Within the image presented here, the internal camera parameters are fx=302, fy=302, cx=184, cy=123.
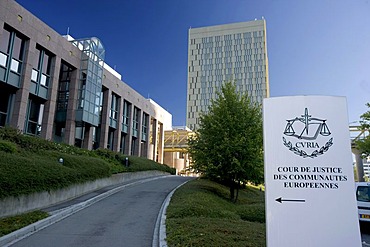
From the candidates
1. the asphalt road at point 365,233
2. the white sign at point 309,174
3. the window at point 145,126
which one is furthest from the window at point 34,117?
the asphalt road at point 365,233

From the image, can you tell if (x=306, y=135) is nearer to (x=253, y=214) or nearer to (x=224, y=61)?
(x=253, y=214)

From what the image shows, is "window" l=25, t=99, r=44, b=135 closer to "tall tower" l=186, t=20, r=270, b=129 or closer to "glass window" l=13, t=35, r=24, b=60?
"glass window" l=13, t=35, r=24, b=60

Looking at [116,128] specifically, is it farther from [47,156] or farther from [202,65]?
[202,65]

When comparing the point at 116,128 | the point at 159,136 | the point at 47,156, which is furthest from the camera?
the point at 159,136

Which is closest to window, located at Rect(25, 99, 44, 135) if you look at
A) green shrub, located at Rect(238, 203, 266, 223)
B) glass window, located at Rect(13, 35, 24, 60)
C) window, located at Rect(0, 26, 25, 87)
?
window, located at Rect(0, 26, 25, 87)

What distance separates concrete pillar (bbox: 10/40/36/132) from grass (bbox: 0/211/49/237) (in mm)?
10453

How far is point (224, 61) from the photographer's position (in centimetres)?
11012

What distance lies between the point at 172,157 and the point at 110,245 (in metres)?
47.6

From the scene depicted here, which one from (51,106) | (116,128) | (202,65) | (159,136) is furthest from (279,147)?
(202,65)

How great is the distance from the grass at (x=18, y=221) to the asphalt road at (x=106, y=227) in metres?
0.52

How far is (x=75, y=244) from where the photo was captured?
23.5 ft

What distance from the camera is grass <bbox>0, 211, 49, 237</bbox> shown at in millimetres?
7807

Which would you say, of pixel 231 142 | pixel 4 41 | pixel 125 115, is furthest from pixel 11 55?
pixel 125 115

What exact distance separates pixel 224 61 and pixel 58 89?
300 ft
